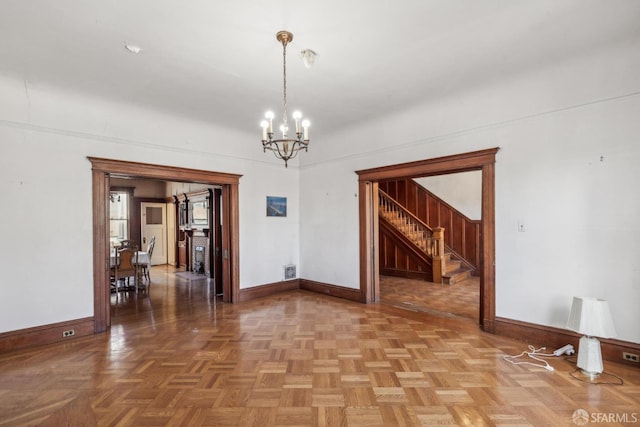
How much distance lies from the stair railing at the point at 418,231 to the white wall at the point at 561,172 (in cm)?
327

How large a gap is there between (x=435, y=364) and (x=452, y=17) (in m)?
3.18

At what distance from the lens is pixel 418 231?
8.04 meters

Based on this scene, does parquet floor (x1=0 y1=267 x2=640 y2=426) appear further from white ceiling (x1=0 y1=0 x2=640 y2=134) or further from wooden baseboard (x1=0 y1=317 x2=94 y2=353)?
white ceiling (x1=0 y1=0 x2=640 y2=134)

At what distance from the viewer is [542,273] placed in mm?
3578

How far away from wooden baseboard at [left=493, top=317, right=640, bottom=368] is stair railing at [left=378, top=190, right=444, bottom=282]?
3.32 m

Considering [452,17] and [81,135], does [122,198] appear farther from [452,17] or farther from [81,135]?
[452,17]

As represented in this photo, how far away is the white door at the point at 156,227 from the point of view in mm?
10070

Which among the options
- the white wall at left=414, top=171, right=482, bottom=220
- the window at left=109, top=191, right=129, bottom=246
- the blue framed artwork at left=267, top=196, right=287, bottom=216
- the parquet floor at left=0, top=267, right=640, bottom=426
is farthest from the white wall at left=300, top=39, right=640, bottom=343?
the window at left=109, top=191, right=129, bottom=246

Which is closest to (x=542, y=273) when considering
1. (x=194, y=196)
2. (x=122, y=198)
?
(x=194, y=196)

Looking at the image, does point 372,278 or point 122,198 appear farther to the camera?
point 122,198

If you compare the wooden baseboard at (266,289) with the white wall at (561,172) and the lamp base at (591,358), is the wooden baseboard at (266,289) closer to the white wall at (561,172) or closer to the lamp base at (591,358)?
the white wall at (561,172)

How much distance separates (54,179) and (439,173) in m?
5.15

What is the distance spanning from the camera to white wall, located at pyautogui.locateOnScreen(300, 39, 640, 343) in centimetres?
306

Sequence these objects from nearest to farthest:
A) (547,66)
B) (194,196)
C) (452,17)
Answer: (452,17) → (547,66) → (194,196)
